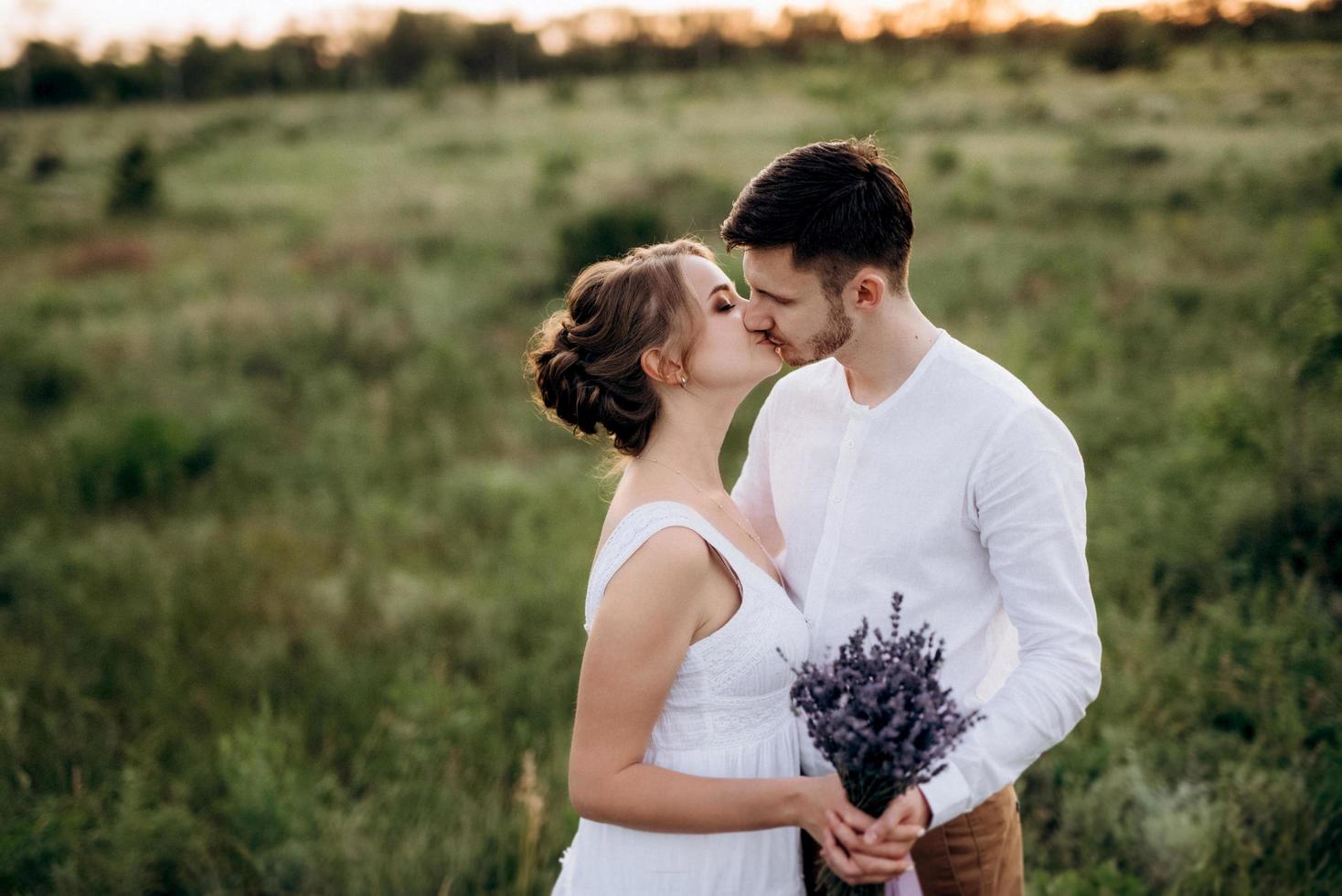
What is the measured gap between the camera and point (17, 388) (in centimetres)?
1082

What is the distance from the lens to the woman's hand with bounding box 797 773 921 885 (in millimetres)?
1631

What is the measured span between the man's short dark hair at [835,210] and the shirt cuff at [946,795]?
1138 millimetres

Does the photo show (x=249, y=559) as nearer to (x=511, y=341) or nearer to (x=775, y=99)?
(x=511, y=341)

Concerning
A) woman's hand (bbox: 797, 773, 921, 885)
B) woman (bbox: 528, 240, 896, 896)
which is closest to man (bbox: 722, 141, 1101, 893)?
woman (bbox: 528, 240, 896, 896)

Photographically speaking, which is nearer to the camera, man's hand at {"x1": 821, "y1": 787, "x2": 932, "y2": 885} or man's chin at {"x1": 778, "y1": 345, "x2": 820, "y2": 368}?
man's hand at {"x1": 821, "y1": 787, "x2": 932, "y2": 885}

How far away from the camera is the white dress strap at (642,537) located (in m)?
2.00

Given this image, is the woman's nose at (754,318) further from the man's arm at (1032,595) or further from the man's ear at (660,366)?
the man's arm at (1032,595)

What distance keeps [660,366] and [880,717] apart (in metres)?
1.09

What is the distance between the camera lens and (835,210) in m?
2.21

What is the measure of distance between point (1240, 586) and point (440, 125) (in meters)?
30.4

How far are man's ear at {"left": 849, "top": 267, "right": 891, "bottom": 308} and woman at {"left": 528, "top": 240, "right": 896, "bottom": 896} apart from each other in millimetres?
287

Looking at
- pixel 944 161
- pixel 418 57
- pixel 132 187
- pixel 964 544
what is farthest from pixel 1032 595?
pixel 418 57

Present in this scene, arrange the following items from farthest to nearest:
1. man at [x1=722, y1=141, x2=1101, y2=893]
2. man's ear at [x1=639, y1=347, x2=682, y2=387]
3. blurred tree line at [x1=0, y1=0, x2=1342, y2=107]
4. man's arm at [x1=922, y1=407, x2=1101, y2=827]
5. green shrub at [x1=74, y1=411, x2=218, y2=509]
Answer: blurred tree line at [x1=0, y1=0, x2=1342, y2=107], green shrub at [x1=74, y1=411, x2=218, y2=509], man's ear at [x1=639, y1=347, x2=682, y2=387], man at [x1=722, y1=141, x2=1101, y2=893], man's arm at [x1=922, y1=407, x2=1101, y2=827]

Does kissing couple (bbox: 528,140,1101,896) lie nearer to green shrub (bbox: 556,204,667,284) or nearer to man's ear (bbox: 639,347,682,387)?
man's ear (bbox: 639,347,682,387)
